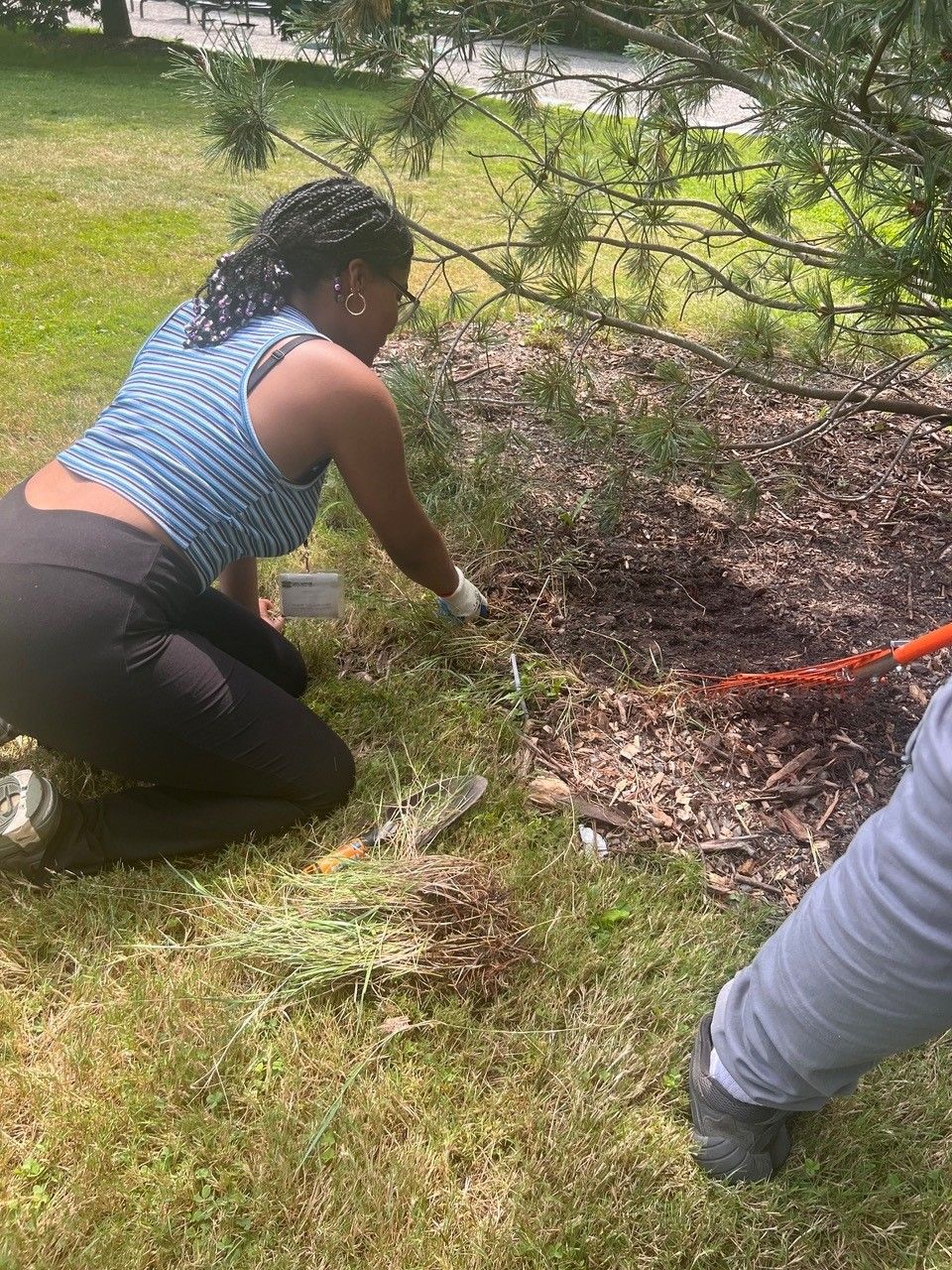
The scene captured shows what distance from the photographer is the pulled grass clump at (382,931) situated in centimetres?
159

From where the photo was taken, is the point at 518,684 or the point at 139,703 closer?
the point at 139,703

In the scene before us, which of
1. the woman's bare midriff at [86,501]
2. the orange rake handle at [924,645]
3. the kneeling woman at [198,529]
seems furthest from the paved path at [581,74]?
the orange rake handle at [924,645]

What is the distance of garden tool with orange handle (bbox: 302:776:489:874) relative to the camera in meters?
1.79

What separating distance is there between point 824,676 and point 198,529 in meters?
1.45

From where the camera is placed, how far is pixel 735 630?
7.79 feet

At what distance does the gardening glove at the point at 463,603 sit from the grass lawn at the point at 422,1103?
38 cm

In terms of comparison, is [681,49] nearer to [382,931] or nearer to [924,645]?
[924,645]

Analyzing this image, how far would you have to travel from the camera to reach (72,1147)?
1366mm

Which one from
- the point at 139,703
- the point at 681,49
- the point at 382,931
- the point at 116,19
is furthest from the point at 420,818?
the point at 116,19

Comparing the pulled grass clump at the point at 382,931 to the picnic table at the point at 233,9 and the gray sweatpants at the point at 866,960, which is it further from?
the picnic table at the point at 233,9

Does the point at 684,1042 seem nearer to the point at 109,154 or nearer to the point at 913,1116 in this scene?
the point at 913,1116

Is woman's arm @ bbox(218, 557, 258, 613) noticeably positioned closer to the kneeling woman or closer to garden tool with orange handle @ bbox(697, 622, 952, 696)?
the kneeling woman

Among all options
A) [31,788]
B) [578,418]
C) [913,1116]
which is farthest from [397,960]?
[578,418]

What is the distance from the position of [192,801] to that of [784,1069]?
1188 millimetres
